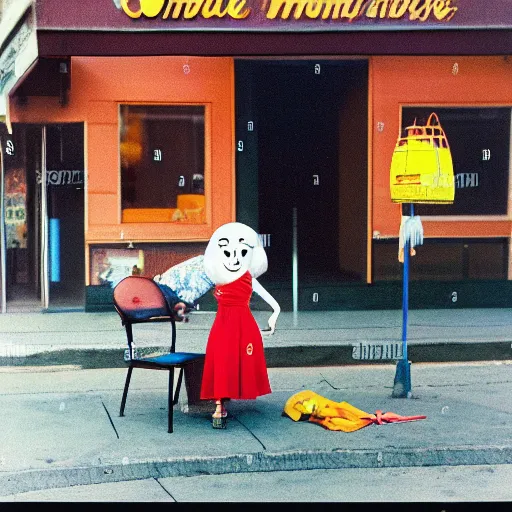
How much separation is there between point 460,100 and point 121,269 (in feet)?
15.9

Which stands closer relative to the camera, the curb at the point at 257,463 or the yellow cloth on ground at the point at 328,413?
the curb at the point at 257,463

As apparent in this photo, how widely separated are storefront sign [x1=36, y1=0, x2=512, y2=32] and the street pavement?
3241mm

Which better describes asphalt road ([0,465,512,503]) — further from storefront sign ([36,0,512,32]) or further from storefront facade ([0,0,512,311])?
storefront facade ([0,0,512,311])

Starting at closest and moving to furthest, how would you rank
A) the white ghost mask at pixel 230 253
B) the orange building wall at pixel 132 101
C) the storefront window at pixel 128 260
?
the white ghost mask at pixel 230 253 < the orange building wall at pixel 132 101 < the storefront window at pixel 128 260

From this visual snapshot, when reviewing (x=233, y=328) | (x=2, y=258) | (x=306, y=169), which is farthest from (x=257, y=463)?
(x=306, y=169)

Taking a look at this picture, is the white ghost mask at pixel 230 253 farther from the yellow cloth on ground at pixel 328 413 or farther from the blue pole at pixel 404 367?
the blue pole at pixel 404 367

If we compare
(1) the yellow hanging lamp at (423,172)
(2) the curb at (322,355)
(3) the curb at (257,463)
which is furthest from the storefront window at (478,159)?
(3) the curb at (257,463)

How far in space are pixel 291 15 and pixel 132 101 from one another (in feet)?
9.76

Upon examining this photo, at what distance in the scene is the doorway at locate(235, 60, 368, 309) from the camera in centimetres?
1292

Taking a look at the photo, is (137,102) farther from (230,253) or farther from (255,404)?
(230,253)

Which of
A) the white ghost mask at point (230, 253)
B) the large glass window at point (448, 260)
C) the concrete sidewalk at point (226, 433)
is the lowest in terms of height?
the concrete sidewalk at point (226, 433)

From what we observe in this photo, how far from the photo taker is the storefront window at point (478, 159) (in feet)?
43.3

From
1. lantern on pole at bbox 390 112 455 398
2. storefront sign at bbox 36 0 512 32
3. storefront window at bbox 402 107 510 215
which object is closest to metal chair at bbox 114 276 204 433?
lantern on pole at bbox 390 112 455 398

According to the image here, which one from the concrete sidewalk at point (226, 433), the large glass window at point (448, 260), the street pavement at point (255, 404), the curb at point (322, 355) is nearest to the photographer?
the concrete sidewalk at point (226, 433)
